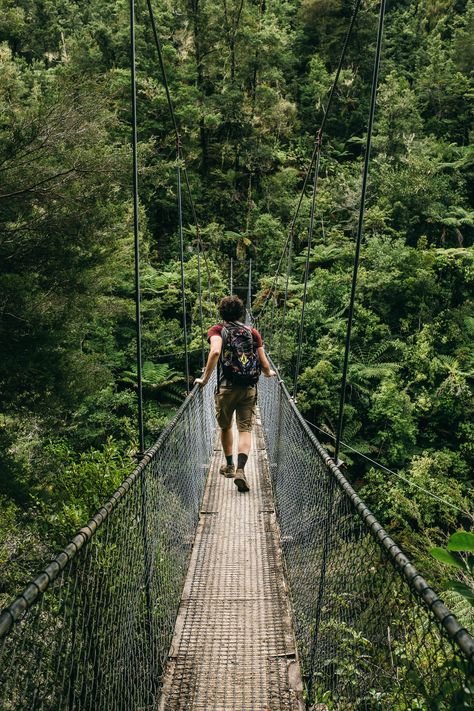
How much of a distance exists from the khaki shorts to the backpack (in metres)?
0.08

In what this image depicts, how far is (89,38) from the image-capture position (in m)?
12.4

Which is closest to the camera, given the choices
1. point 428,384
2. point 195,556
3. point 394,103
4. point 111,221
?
point 195,556

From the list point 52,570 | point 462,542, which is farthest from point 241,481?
point 462,542

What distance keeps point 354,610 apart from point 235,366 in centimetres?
123

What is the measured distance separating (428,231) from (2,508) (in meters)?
10.2

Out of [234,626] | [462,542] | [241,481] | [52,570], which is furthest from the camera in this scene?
[241,481]

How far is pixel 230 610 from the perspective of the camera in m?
1.64

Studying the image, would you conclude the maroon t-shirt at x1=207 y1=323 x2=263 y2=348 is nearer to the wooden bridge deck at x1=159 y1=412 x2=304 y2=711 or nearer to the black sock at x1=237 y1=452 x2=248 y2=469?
the black sock at x1=237 y1=452 x2=248 y2=469

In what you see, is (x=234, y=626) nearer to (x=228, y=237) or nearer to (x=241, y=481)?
(x=241, y=481)

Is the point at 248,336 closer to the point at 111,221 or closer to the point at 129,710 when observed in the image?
the point at 129,710

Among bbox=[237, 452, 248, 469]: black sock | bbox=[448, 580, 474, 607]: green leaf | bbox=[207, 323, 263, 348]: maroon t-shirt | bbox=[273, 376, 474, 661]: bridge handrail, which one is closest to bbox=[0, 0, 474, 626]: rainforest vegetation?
bbox=[237, 452, 248, 469]: black sock

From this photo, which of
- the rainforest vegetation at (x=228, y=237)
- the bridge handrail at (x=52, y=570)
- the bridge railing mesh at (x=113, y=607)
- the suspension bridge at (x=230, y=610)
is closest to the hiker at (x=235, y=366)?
the suspension bridge at (x=230, y=610)

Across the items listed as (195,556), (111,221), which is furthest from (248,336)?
(111,221)

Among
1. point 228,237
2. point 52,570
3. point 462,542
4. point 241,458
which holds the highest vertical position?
point 462,542
